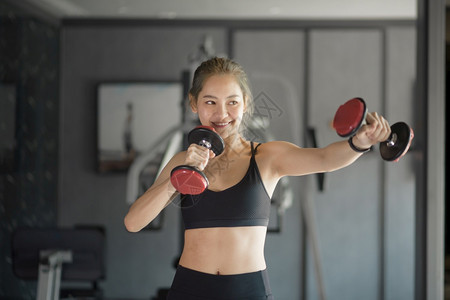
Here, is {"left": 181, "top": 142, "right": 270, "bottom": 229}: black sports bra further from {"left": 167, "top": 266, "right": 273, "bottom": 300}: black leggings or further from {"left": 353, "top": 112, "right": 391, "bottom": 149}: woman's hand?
{"left": 353, "top": 112, "right": 391, "bottom": 149}: woman's hand

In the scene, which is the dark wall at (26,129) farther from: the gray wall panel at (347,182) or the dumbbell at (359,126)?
the dumbbell at (359,126)

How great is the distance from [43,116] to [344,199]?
2.56 metres

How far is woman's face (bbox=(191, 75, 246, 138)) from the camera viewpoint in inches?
43.5

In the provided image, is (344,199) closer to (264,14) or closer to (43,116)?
(264,14)

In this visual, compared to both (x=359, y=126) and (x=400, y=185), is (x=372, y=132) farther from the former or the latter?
(x=400, y=185)

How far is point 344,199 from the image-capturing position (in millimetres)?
4246

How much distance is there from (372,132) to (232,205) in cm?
34

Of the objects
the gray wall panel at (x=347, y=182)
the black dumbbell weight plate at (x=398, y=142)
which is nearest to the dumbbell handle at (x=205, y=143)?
the black dumbbell weight plate at (x=398, y=142)

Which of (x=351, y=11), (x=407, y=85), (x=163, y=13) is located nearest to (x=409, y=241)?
(x=407, y=85)

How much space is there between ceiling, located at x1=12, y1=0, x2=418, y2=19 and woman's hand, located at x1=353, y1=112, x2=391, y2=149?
3.04 meters

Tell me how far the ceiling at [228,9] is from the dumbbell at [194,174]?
3025 millimetres

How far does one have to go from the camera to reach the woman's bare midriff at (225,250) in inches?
44.7

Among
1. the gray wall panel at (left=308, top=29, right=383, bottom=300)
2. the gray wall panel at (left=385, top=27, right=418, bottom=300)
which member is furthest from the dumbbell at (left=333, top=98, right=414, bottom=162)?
the gray wall panel at (left=385, top=27, right=418, bottom=300)

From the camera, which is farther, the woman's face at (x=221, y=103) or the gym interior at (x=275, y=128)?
the gym interior at (x=275, y=128)
